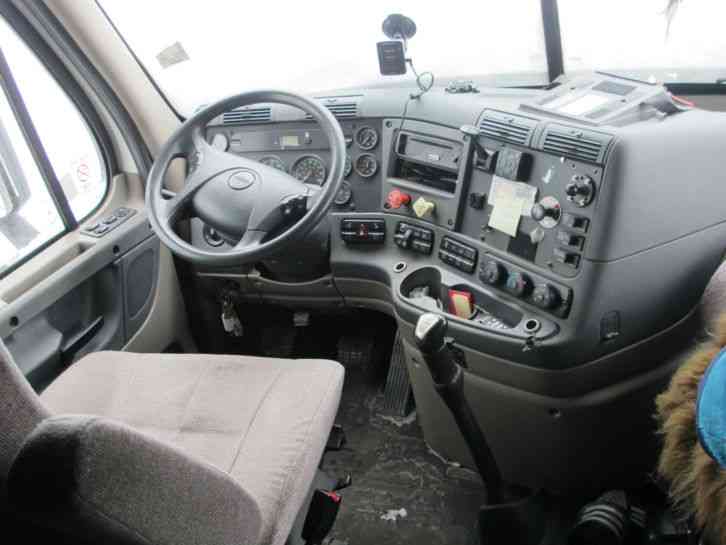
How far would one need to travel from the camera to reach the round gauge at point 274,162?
6.83ft

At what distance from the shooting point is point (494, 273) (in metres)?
1.63

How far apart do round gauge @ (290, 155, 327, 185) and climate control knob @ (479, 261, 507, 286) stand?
608 millimetres

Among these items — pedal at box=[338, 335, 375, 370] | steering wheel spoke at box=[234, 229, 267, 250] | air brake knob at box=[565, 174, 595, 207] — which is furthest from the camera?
pedal at box=[338, 335, 375, 370]

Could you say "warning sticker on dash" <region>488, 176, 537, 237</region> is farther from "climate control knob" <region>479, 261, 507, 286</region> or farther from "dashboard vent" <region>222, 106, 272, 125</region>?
"dashboard vent" <region>222, 106, 272, 125</region>

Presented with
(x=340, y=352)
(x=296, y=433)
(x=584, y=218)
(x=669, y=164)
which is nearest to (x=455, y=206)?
(x=584, y=218)

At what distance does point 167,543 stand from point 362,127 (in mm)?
1374

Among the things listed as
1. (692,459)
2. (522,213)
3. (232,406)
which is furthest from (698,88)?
(232,406)

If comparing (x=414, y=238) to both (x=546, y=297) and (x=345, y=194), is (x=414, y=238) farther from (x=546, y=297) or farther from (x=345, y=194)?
(x=546, y=297)

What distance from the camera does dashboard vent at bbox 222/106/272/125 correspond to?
6.83 feet

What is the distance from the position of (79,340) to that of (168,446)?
3.67 ft

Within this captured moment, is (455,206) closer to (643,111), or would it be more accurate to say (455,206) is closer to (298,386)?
(643,111)

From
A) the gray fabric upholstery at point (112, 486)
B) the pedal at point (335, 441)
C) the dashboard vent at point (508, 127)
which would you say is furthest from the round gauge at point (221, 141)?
the gray fabric upholstery at point (112, 486)

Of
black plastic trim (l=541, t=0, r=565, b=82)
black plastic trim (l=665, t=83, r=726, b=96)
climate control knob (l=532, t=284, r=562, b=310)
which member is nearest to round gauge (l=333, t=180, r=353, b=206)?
climate control knob (l=532, t=284, r=562, b=310)

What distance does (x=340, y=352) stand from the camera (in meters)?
2.41
